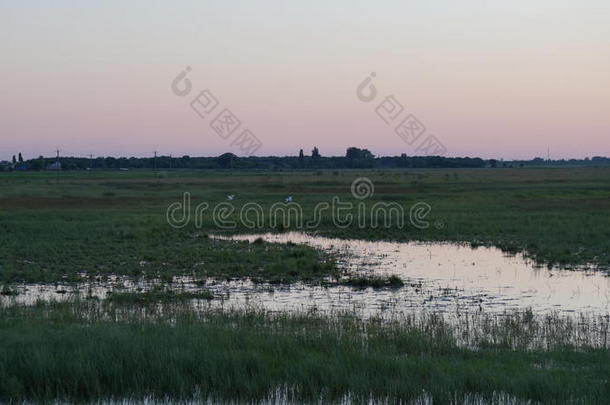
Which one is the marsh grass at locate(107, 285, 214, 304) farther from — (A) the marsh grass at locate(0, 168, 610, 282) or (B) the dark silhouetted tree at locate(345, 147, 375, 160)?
(B) the dark silhouetted tree at locate(345, 147, 375, 160)

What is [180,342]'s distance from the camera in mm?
10828

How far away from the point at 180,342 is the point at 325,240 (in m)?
19.9

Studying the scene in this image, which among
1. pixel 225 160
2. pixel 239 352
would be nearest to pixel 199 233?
pixel 239 352

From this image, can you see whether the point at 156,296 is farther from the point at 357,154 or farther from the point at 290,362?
the point at 357,154

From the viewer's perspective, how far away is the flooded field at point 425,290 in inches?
625

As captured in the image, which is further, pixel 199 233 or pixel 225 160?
pixel 225 160

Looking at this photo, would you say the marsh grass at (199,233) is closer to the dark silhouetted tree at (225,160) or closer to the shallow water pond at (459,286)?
the shallow water pond at (459,286)

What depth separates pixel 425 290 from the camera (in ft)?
59.7

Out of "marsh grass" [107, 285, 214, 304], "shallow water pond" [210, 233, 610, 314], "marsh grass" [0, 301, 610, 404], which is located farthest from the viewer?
"shallow water pond" [210, 233, 610, 314]

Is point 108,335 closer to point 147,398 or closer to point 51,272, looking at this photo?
point 147,398

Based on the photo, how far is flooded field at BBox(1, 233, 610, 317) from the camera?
52.1 feet

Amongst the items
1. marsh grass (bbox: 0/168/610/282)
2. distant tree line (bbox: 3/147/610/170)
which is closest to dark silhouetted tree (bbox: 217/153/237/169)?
distant tree line (bbox: 3/147/610/170)

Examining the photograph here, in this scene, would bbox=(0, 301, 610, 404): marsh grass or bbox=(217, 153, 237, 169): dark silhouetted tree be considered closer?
bbox=(0, 301, 610, 404): marsh grass

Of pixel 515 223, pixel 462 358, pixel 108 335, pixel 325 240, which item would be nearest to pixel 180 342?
pixel 108 335
